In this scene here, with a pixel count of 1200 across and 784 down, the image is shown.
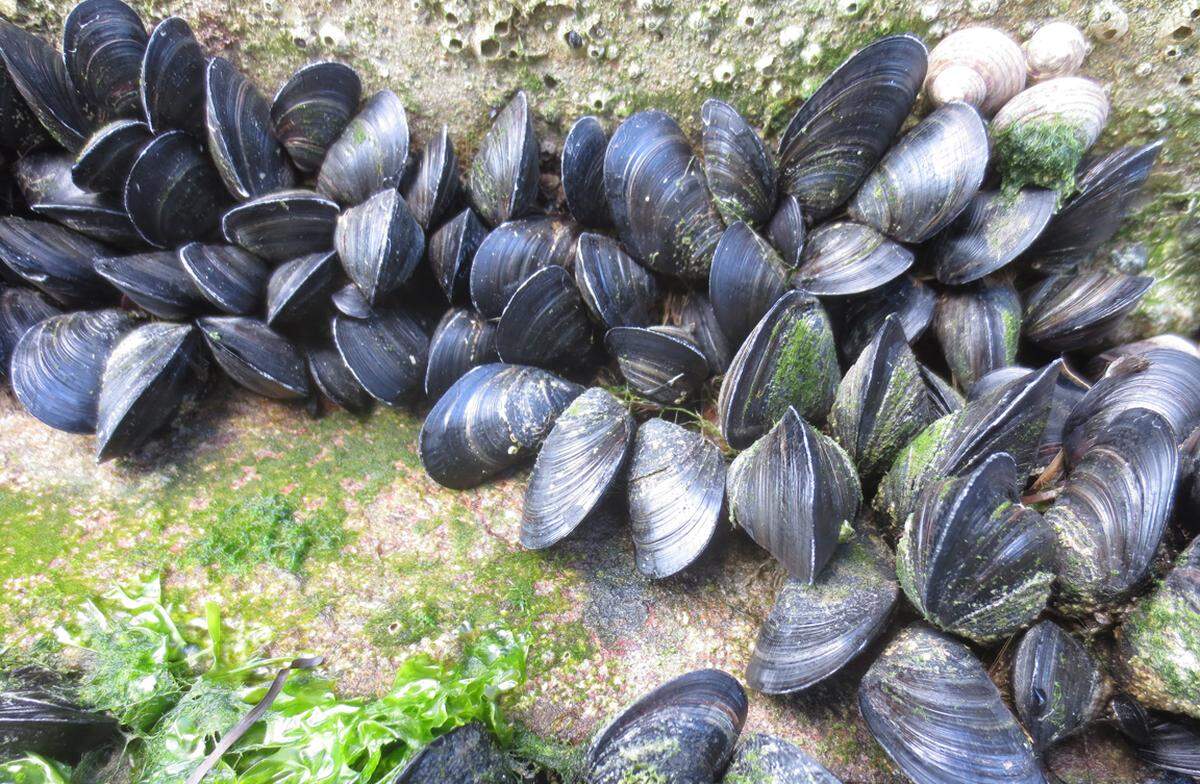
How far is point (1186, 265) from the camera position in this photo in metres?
2.71

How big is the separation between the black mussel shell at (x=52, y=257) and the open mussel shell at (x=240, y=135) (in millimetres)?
661

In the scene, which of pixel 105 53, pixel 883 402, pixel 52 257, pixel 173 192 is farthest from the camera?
pixel 52 257

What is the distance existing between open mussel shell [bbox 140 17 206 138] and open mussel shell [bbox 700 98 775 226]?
1.85m

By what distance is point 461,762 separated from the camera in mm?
1679

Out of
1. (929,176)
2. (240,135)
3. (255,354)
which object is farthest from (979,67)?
(255,354)

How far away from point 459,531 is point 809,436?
1.26 metres

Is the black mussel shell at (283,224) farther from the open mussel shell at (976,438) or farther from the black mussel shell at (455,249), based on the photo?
the open mussel shell at (976,438)

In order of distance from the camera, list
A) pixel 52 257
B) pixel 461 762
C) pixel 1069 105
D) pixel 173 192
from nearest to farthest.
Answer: pixel 461 762
pixel 1069 105
pixel 173 192
pixel 52 257

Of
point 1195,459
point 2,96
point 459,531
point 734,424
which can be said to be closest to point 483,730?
point 459,531

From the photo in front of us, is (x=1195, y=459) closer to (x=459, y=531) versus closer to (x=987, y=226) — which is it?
(x=987, y=226)

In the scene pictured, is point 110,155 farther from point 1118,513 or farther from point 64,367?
point 1118,513

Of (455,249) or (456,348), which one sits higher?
(455,249)

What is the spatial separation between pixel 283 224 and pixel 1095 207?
9.38ft

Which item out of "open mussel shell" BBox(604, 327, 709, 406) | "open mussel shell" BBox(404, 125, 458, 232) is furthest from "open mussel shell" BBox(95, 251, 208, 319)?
"open mussel shell" BBox(604, 327, 709, 406)
